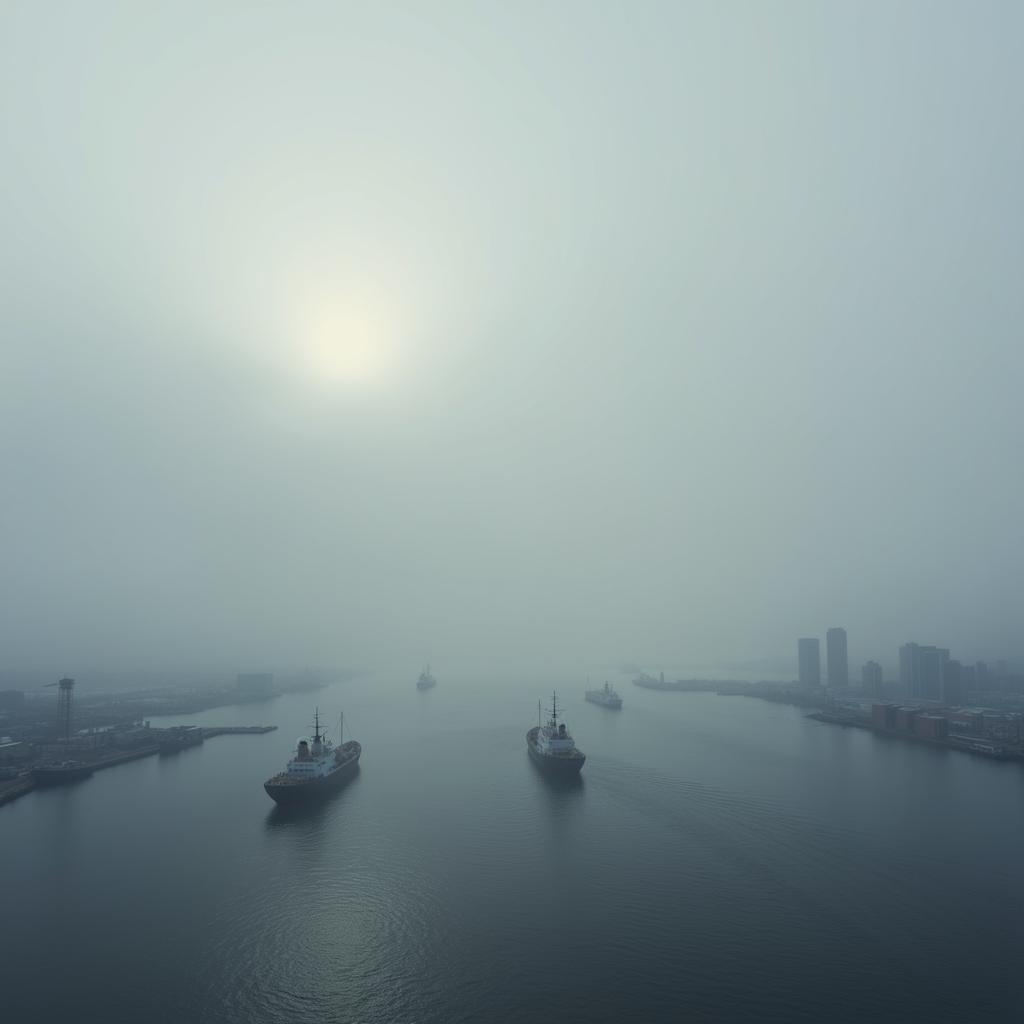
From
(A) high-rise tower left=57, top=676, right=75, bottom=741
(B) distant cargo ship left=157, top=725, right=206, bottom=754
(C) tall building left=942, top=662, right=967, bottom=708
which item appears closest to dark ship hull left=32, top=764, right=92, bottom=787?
(B) distant cargo ship left=157, top=725, right=206, bottom=754

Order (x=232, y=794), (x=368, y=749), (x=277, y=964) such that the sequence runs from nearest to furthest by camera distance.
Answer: (x=277, y=964)
(x=232, y=794)
(x=368, y=749)

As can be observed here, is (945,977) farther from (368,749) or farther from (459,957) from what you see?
(368,749)

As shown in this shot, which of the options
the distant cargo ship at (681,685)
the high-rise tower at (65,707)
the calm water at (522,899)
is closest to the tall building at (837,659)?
the distant cargo ship at (681,685)

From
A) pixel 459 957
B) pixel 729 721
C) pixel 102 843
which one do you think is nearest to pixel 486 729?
pixel 729 721

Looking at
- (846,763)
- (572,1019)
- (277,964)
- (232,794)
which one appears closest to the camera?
(572,1019)

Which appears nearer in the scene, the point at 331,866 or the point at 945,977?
the point at 945,977
